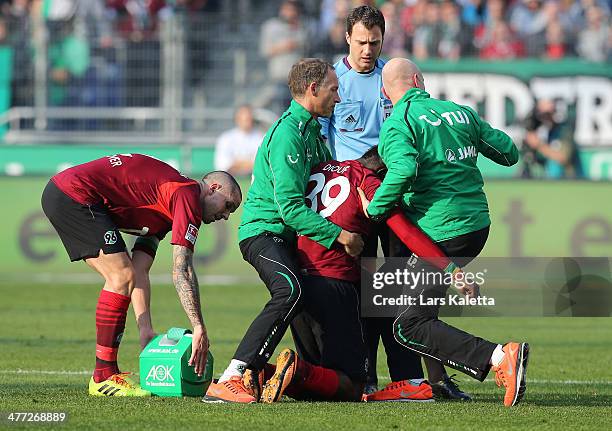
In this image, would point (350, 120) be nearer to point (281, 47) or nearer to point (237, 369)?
point (237, 369)

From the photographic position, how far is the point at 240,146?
19812 millimetres

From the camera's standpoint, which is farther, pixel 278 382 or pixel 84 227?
pixel 84 227

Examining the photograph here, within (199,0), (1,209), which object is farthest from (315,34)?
(1,209)

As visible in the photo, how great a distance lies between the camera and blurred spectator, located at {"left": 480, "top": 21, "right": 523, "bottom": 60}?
70.4ft

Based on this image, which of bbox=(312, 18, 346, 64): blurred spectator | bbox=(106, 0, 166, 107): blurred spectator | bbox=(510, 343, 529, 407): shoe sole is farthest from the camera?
bbox=(106, 0, 166, 107): blurred spectator

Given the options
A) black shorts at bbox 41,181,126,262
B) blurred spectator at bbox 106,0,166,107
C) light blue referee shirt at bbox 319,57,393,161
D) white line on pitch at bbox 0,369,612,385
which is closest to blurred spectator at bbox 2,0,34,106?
blurred spectator at bbox 106,0,166,107

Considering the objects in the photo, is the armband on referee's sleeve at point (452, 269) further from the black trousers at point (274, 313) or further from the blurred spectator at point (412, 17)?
the blurred spectator at point (412, 17)

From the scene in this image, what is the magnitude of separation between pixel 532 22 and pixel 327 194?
14.7 metres

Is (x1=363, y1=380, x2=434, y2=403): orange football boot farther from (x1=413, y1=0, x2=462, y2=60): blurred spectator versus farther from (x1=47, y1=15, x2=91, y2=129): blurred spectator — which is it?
(x1=47, y1=15, x2=91, y2=129): blurred spectator

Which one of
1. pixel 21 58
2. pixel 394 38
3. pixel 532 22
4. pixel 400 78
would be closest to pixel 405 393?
pixel 400 78

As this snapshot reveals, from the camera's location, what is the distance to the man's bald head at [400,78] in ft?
27.4

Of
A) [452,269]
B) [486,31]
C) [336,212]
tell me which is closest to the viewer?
[452,269]

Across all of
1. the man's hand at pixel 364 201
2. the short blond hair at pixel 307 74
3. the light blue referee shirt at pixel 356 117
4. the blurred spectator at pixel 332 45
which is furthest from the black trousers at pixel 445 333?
the blurred spectator at pixel 332 45

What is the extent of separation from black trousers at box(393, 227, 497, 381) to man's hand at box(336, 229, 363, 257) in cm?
41
